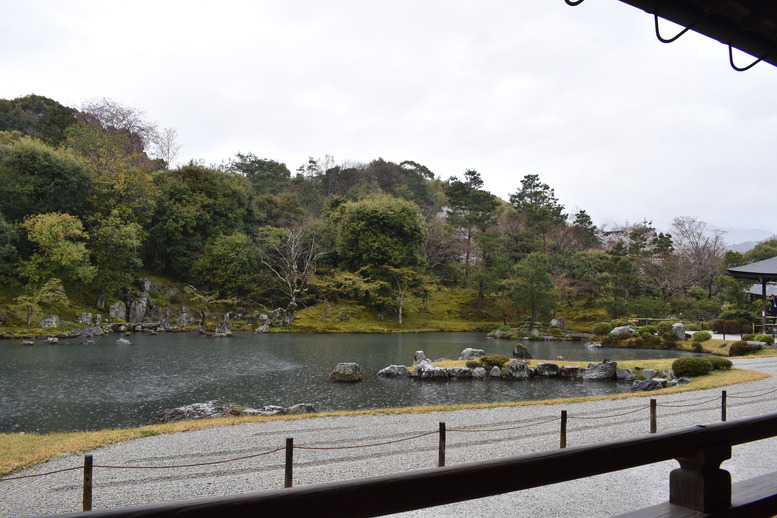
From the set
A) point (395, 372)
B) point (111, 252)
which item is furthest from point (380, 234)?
point (395, 372)

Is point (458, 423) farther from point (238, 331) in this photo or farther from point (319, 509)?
point (238, 331)

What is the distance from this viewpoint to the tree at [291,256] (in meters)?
33.6

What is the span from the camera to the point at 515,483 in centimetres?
126

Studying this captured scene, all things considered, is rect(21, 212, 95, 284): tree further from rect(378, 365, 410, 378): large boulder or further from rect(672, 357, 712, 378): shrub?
rect(672, 357, 712, 378): shrub

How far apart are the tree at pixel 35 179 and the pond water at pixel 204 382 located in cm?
997

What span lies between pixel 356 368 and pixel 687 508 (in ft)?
47.2

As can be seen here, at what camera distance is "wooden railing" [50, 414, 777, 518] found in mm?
935

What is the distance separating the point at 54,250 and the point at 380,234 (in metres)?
19.4

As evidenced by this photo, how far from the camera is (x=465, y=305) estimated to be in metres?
37.1

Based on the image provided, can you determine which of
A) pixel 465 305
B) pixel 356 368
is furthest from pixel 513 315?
pixel 356 368

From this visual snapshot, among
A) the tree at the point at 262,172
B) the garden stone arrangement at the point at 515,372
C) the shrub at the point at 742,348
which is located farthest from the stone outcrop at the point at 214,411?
the tree at the point at 262,172

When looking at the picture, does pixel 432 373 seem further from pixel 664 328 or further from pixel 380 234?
pixel 380 234

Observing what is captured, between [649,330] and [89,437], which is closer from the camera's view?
[89,437]

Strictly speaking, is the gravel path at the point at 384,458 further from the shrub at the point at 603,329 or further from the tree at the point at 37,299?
the tree at the point at 37,299
